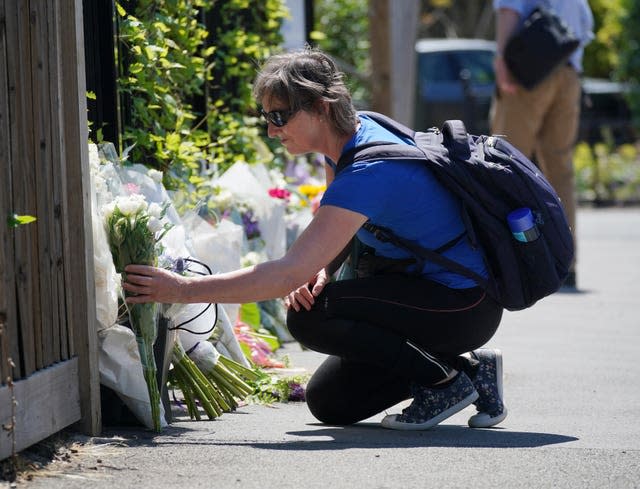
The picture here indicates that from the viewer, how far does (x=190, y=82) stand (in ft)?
18.7

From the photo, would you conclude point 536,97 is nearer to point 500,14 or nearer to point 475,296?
point 500,14

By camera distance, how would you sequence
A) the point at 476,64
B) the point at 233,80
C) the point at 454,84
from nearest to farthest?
1. the point at 233,80
2. the point at 454,84
3. the point at 476,64

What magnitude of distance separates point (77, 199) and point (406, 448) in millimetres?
1285

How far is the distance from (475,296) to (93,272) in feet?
4.29

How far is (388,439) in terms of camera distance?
4051 millimetres

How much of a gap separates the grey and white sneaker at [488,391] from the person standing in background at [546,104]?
12.2 ft

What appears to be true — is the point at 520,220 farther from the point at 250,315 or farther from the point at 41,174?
the point at 250,315

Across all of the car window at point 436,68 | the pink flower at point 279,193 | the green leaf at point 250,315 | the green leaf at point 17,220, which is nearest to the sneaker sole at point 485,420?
the green leaf at point 250,315

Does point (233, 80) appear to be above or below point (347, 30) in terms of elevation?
below

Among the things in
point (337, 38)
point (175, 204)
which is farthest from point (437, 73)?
point (175, 204)

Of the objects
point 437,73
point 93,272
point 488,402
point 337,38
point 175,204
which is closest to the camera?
point 93,272

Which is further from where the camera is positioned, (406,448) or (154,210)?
(154,210)

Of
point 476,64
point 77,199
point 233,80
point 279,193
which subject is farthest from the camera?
point 476,64

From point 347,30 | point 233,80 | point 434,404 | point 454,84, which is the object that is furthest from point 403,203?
point 454,84
